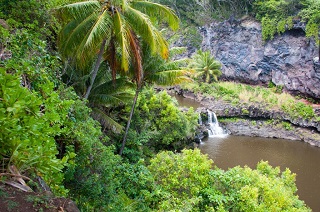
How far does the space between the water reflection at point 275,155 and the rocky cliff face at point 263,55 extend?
371 inches

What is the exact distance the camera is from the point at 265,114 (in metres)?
25.9

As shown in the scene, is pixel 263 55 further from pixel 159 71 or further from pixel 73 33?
pixel 73 33

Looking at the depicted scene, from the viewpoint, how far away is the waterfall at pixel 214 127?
920 inches

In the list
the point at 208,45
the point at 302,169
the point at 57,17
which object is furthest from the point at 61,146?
the point at 208,45

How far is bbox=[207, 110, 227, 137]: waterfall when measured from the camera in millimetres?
23373

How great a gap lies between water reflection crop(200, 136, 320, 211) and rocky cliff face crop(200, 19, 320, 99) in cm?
941

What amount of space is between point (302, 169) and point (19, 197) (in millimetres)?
18589

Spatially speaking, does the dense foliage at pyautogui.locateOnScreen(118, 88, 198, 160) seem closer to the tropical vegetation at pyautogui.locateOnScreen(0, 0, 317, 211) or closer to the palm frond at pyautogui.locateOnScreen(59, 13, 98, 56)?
the tropical vegetation at pyautogui.locateOnScreen(0, 0, 317, 211)

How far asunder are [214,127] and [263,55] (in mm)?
14369

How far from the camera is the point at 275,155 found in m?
19.6

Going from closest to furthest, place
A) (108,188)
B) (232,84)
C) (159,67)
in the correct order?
(108,188) → (159,67) → (232,84)

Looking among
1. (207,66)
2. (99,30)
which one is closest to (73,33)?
(99,30)

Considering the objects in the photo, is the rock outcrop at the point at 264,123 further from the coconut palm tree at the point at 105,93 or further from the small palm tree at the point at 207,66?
the coconut palm tree at the point at 105,93

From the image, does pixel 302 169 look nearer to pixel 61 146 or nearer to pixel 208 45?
pixel 61 146
